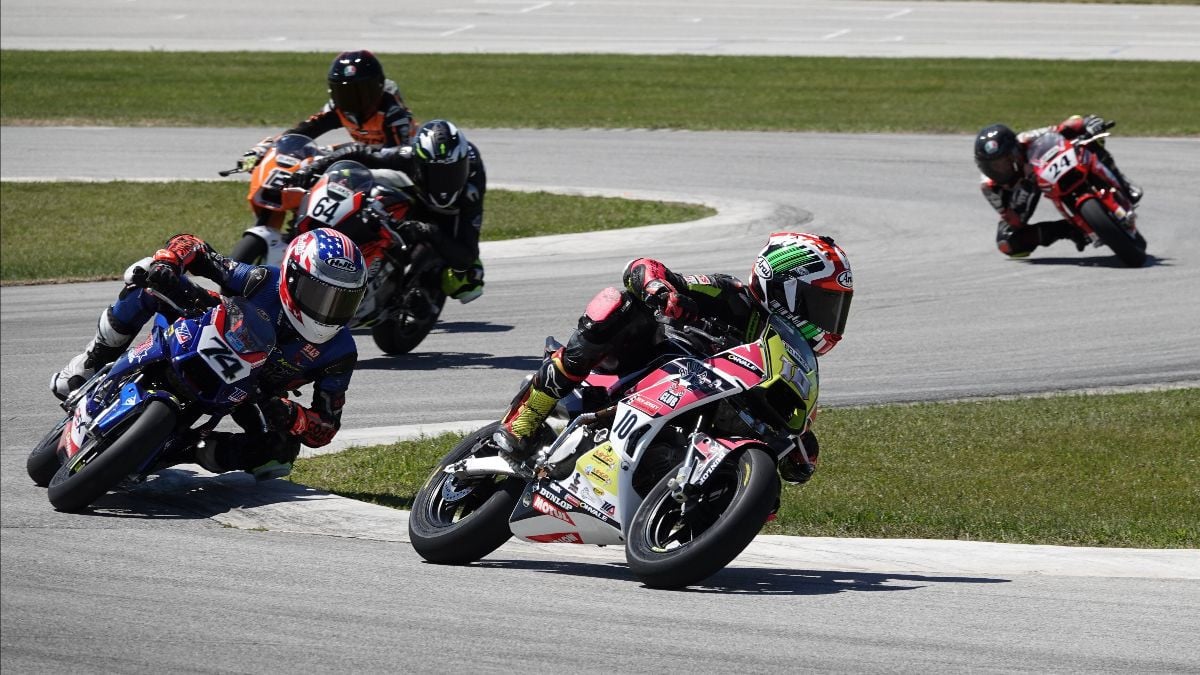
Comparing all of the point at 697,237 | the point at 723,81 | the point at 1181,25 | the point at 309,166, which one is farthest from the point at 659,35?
the point at 309,166

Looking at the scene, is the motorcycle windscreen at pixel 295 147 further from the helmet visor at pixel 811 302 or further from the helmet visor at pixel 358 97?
the helmet visor at pixel 811 302

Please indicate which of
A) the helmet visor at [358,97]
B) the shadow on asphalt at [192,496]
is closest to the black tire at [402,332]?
the helmet visor at [358,97]

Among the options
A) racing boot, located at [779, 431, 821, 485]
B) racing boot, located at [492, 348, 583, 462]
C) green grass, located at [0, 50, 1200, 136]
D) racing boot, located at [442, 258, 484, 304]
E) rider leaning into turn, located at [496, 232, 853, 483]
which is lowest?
green grass, located at [0, 50, 1200, 136]

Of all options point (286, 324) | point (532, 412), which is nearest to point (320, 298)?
point (286, 324)

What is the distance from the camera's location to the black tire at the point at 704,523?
6.52m

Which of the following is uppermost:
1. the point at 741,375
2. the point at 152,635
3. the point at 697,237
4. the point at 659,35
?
the point at 741,375

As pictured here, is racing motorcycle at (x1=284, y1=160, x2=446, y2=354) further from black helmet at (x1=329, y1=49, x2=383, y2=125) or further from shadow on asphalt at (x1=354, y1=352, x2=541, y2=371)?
black helmet at (x1=329, y1=49, x2=383, y2=125)

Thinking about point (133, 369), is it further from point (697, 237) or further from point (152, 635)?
point (697, 237)

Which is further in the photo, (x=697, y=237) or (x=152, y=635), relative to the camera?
(x=697, y=237)

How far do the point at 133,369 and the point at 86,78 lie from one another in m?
26.7

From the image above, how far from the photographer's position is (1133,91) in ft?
102

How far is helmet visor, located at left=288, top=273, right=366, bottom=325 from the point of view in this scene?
351 inches

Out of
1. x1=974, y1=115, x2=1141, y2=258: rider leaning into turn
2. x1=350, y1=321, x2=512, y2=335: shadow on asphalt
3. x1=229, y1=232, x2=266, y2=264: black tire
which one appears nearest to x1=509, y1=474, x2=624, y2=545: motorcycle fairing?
x1=229, y1=232, x2=266, y2=264: black tire

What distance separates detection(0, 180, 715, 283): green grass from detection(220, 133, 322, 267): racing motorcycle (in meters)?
4.64
